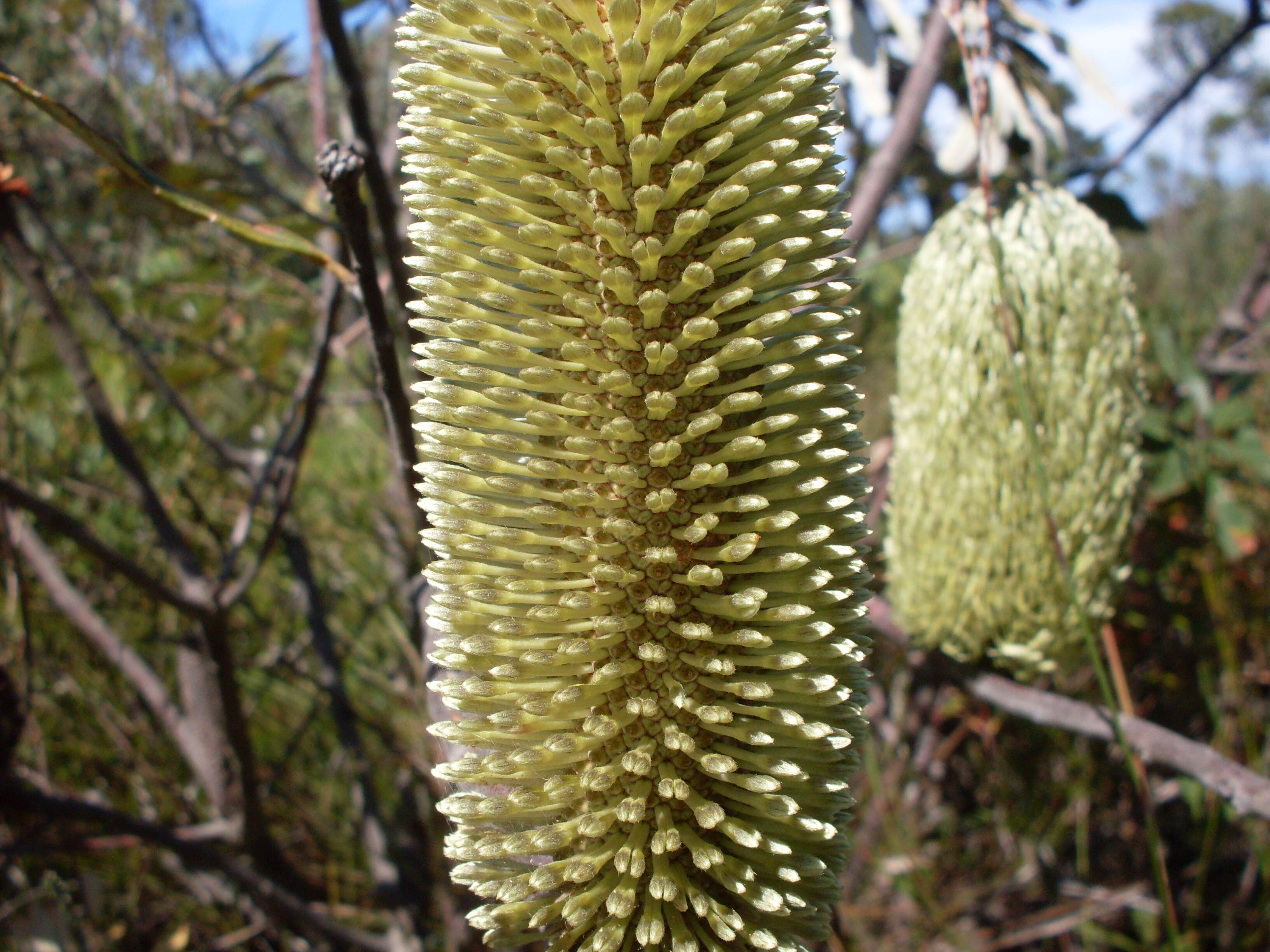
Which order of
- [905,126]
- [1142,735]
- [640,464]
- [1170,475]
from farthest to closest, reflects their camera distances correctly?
[1170,475] → [905,126] → [1142,735] → [640,464]

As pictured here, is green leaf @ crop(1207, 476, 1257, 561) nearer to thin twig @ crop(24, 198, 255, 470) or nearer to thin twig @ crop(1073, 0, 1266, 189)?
thin twig @ crop(1073, 0, 1266, 189)

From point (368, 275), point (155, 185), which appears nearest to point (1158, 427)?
point (368, 275)

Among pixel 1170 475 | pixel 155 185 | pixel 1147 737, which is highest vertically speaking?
pixel 155 185

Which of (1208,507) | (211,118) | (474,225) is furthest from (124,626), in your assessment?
(1208,507)

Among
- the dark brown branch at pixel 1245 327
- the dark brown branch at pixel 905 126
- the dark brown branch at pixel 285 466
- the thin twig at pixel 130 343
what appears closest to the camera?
the dark brown branch at pixel 285 466

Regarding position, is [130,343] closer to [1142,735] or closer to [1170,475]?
[1142,735]

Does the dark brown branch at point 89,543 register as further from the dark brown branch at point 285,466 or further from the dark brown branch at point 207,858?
the dark brown branch at point 207,858

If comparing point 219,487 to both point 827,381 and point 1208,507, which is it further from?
point 1208,507

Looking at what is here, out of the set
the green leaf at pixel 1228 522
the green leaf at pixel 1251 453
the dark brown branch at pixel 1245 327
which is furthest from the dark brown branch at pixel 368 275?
the dark brown branch at pixel 1245 327
